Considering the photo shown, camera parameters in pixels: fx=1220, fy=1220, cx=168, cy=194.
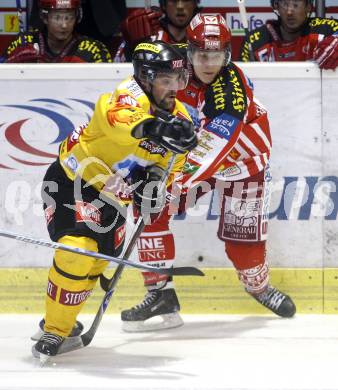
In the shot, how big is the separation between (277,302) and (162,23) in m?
1.54

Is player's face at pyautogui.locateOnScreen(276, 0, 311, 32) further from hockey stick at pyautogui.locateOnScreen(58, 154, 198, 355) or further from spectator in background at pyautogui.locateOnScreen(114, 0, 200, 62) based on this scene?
hockey stick at pyautogui.locateOnScreen(58, 154, 198, 355)

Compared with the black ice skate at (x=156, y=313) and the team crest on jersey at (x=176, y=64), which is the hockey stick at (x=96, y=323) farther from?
the team crest on jersey at (x=176, y=64)

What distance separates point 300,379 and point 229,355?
0.49 metres


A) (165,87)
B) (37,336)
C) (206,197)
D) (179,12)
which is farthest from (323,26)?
(37,336)

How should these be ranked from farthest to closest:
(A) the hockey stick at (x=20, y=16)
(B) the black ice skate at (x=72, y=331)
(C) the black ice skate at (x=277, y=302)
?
1. (A) the hockey stick at (x=20, y=16)
2. (C) the black ice skate at (x=277, y=302)
3. (B) the black ice skate at (x=72, y=331)

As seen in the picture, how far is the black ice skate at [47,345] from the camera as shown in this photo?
4.61 metres

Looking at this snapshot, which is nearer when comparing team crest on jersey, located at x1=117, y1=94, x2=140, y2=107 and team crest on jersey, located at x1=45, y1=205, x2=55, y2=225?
team crest on jersey, located at x1=117, y1=94, x2=140, y2=107

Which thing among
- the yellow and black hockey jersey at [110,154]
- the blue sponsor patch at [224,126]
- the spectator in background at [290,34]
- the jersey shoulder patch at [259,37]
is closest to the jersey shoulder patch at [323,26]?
the spectator in background at [290,34]

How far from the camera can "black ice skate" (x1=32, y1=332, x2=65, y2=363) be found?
15.1 feet

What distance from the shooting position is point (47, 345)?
462 cm

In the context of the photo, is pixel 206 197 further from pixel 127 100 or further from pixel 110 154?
pixel 127 100

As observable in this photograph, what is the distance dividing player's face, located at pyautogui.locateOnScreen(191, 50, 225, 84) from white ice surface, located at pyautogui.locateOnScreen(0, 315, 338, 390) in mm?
1099

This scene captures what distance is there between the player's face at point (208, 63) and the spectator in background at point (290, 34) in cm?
70

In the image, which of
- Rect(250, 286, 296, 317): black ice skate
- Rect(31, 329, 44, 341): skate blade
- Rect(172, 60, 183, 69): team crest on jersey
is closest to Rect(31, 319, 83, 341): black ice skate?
Rect(31, 329, 44, 341): skate blade
